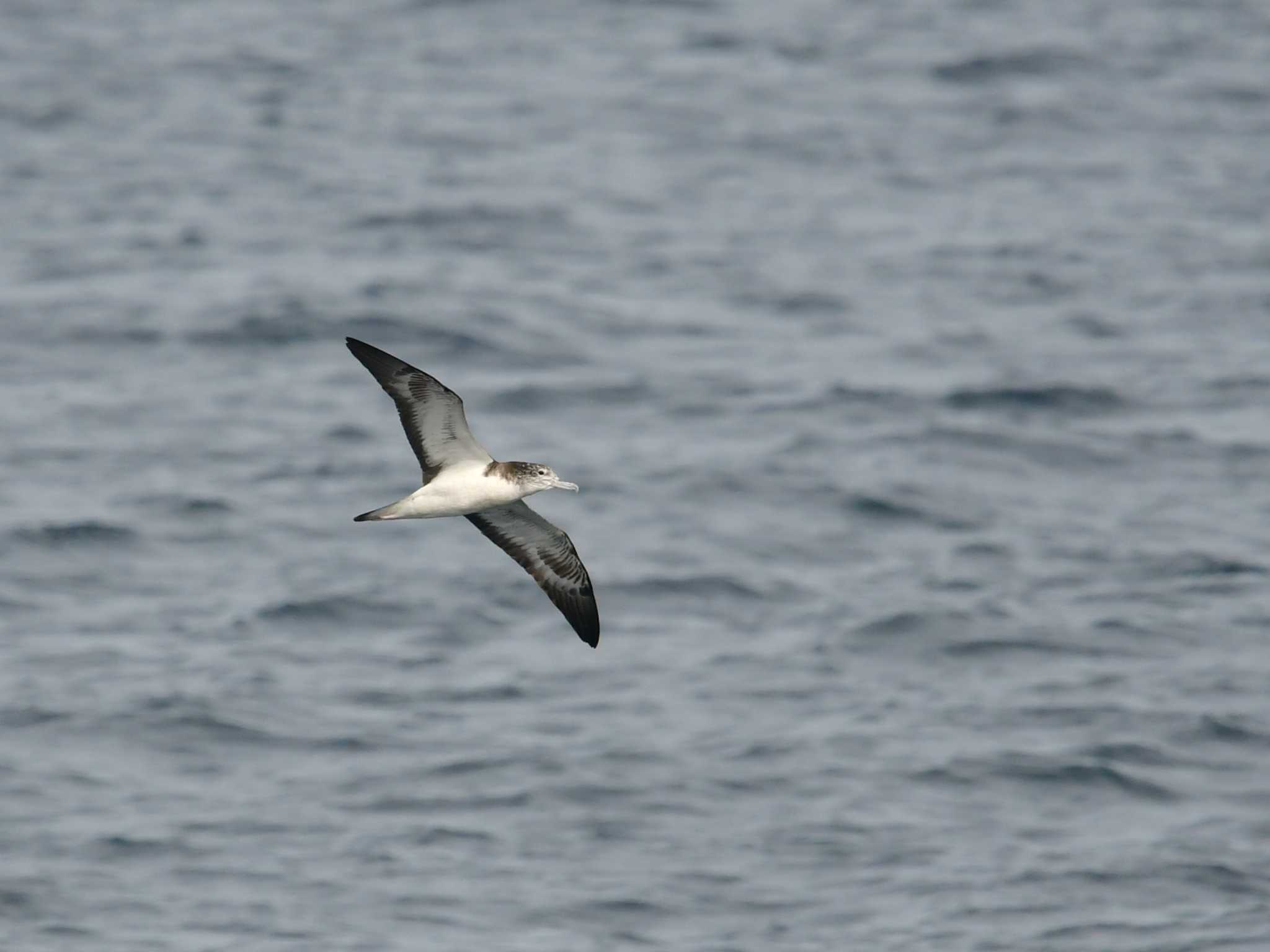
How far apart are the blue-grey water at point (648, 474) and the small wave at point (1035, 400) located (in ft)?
0.20

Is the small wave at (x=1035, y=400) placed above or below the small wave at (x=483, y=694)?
above

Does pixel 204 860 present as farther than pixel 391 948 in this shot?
Yes

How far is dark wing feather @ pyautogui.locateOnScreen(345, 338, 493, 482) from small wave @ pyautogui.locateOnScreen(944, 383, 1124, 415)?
1664cm

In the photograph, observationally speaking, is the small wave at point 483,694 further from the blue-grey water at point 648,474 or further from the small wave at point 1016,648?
the small wave at point 1016,648

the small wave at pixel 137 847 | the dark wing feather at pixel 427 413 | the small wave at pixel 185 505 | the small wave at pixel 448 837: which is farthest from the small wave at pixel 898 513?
the dark wing feather at pixel 427 413

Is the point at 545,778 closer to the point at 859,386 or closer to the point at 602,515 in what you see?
the point at 602,515

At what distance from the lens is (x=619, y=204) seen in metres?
37.7

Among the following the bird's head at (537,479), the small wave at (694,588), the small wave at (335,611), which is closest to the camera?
the bird's head at (537,479)

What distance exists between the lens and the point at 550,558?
14.0 meters

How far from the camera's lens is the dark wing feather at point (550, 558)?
44.8ft

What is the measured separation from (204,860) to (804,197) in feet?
71.0

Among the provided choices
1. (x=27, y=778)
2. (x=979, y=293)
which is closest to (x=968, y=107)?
(x=979, y=293)

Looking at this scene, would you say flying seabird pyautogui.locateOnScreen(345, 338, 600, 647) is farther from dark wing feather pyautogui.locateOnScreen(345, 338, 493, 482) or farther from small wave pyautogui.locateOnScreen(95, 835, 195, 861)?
small wave pyautogui.locateOnScreen(95, 835, 195, 861)

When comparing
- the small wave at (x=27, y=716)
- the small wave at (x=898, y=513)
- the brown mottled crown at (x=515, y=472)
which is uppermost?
the brown mottled crown at (x=515, y=472)
